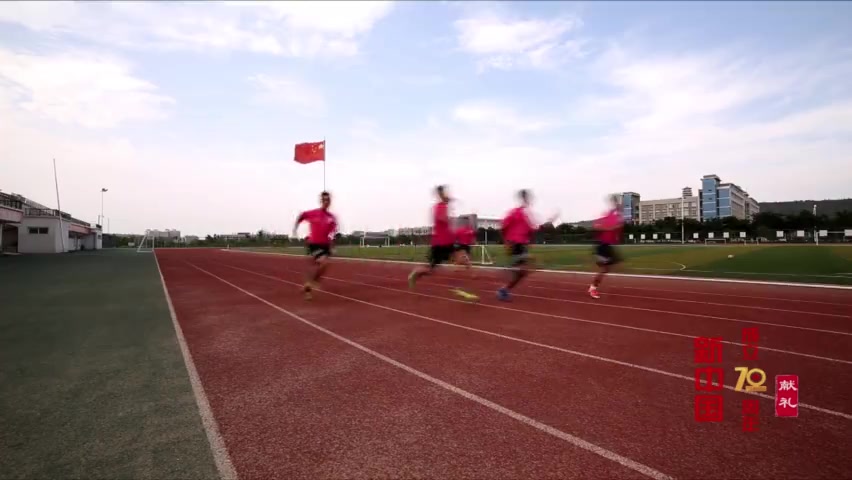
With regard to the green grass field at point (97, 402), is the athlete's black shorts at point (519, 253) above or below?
above

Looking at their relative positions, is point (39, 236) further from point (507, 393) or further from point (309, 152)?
point (507, 393)

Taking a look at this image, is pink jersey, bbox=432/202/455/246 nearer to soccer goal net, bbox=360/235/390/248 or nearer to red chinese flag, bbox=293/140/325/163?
red chinese flag, bbox=293/140/325/163

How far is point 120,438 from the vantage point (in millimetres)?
2812

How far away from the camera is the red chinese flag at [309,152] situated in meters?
25.9

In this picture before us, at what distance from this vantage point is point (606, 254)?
9422 mm

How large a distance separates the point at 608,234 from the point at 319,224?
6467mm

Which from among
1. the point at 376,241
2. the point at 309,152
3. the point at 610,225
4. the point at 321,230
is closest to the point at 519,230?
the point at 610,225

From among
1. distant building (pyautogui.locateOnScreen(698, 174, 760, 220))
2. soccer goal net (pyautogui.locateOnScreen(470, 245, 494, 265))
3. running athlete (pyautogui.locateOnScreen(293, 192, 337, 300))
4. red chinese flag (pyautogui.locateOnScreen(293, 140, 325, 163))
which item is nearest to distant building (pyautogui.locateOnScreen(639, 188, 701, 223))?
distant building (pyautogui.locateOnScreen(698, 174, 760, 220))

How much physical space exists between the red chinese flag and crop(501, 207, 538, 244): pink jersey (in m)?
19.6

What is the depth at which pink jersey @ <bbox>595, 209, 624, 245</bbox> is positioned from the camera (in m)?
9.12

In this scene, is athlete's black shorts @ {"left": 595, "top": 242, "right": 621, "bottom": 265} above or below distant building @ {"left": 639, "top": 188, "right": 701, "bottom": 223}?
below

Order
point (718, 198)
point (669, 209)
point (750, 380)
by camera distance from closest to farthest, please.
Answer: point (750, 380), point (718, 198), point (669, 209)

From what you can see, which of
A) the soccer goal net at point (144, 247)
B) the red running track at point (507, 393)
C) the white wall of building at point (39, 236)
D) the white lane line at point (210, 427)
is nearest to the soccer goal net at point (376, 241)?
the soccer goal net at point (144, 247)

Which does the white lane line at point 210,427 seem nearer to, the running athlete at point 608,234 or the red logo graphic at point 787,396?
the red logo graphic at point 787,396
